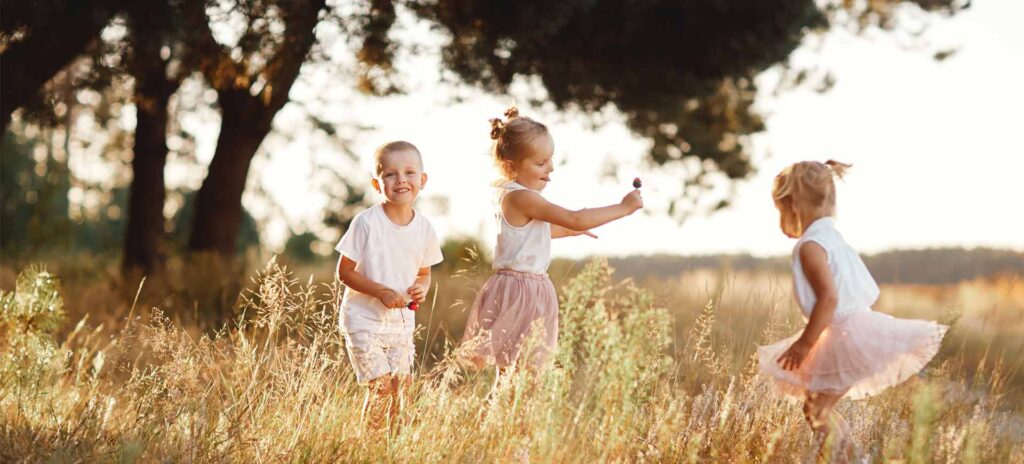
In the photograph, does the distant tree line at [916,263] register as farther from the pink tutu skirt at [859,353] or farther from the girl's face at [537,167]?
the pink tutu skirt at [859,353]

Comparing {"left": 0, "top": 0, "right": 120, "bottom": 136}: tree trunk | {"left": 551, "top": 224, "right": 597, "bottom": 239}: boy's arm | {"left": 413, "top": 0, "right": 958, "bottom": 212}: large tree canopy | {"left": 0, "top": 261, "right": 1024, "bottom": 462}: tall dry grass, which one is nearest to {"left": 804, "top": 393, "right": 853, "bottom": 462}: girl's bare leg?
{"left": 0, "top": 261, "right": 1024, "bottom": 462}: tall dry grass

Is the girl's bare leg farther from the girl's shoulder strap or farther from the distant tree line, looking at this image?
the distant tree line

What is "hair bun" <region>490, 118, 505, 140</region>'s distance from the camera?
4934 mm

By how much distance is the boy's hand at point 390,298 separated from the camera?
14.6ft

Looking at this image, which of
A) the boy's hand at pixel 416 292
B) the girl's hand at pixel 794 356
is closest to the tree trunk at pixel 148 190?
the boy's hand at pixel 416 292

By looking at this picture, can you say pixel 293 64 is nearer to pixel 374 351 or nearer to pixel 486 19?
pixel 486 19

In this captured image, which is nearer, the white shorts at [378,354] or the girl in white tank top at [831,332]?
the girl in white tank top at [831,332]

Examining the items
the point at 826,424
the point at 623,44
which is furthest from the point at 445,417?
the point at 623,44

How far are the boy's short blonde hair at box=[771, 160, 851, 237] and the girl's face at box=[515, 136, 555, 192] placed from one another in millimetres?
1064

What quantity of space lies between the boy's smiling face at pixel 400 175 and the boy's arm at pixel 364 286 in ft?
1.13

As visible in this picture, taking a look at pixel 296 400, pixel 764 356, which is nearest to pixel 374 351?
pixel 296 400

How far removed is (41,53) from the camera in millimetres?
8023

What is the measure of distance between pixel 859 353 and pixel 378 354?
193 cm

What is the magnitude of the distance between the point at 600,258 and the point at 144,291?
6370 millimetres
